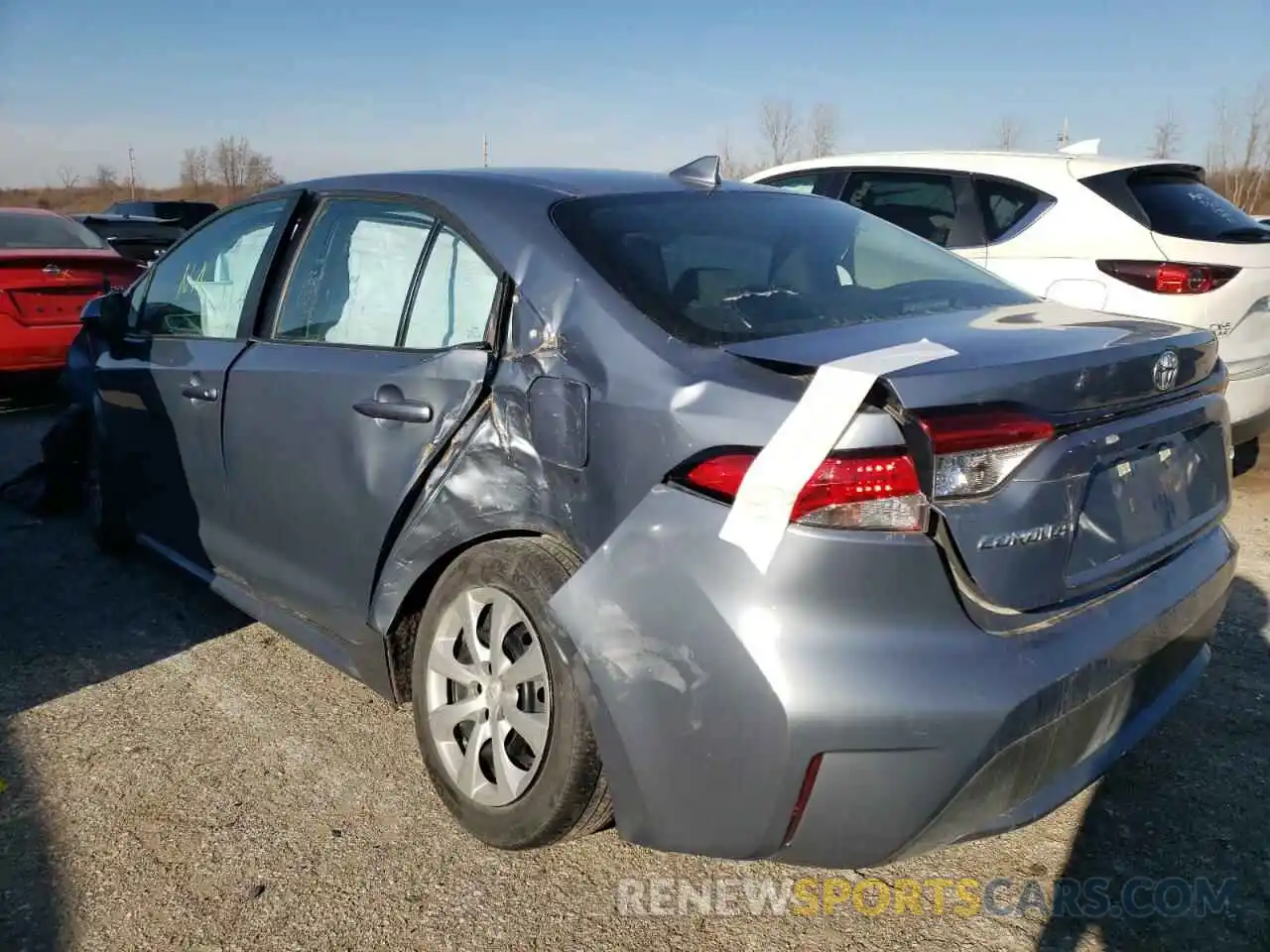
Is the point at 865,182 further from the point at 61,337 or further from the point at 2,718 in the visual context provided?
the point at 61,337

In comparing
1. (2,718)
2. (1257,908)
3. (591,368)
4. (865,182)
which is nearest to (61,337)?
(2,718)

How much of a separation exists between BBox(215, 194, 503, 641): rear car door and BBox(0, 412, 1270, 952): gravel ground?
0.40 meters

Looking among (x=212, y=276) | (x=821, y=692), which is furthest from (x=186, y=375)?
(x=821, y=692)

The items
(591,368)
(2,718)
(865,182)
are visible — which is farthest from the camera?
(865,182)

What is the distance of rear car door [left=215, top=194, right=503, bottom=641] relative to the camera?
8.46 feet

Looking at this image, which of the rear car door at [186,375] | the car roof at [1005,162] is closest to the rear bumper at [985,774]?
the rear car door at [186,375]

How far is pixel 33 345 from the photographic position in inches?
290

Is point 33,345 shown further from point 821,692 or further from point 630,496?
point 821,692

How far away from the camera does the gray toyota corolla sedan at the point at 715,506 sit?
1825 mm

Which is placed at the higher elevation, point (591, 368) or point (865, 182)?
point (865, 182)

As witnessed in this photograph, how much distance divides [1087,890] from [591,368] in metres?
1.60

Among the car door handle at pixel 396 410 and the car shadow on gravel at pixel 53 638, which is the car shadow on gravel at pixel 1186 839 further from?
the car shadow on gravel at pixel 53 638

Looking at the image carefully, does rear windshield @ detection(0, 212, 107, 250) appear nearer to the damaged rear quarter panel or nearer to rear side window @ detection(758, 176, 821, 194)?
rear side window @ detection(758, 176, 821, 194)

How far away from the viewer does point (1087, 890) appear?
7.63 feet
